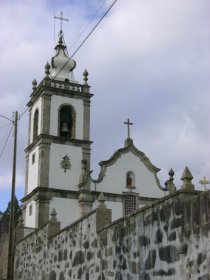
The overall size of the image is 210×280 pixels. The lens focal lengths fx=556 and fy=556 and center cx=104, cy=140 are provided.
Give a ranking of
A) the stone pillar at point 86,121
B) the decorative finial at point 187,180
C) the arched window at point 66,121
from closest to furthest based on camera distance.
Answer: the decorative finial at point 187,180 → the arched window at point 66,121 → the stone pillar at point 86,121

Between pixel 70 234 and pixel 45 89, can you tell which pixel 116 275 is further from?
pixel 45 89

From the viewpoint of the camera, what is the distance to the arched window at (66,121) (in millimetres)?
39031

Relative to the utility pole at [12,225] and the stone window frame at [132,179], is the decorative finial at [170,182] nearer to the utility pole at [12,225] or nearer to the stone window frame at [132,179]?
the stone window frame at [132,179]

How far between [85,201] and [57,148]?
479 cm

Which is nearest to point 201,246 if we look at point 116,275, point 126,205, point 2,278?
point 116,275

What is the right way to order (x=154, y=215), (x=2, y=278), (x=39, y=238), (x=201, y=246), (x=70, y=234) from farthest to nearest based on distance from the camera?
1. (x=2, y=278)
2. (x=39, y=238)
3. (x=70, y=234)
4. (x=154, y=215)
5. (x=201, y=246)

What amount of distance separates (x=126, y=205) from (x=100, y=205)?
75.2 feet

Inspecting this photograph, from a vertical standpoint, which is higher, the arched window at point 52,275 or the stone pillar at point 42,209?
the stone pillar at point 42,209

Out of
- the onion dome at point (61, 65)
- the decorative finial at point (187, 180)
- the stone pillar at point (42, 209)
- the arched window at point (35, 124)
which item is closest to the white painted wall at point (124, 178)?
the stone pillar at point (42, 209)

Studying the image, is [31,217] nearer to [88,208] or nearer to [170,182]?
[88,208]

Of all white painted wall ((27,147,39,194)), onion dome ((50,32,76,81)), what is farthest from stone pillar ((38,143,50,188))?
onion dome ((50,32,76,81))

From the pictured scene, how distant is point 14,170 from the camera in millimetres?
21281

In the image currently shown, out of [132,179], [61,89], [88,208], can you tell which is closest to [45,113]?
[61,89]

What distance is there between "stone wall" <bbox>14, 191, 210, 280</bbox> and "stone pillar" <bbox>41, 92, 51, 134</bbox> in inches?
862
